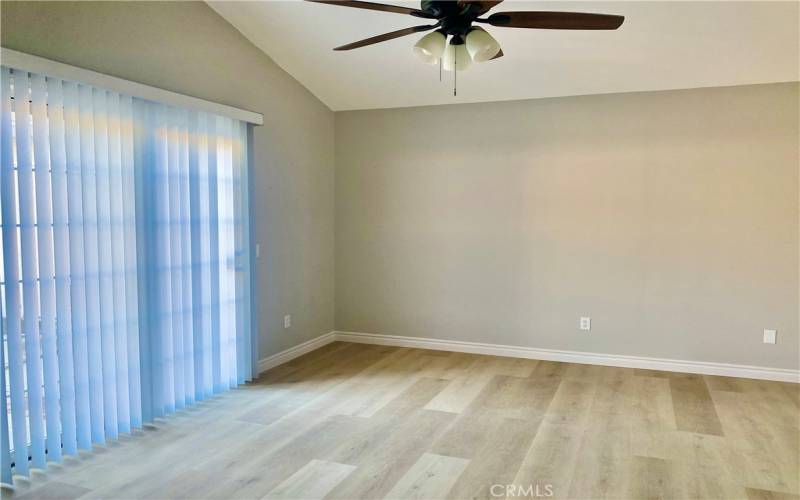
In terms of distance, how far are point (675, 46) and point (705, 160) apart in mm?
1085

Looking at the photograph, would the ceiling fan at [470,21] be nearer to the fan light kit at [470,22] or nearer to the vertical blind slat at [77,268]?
the fan light kit at [470,22]

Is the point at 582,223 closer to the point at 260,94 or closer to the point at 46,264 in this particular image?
the point at 260,94

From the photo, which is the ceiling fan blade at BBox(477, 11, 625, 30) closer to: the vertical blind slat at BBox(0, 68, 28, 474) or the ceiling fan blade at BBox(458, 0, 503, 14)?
the ceiling fan blade at BBox(458, 0, 503, 14)

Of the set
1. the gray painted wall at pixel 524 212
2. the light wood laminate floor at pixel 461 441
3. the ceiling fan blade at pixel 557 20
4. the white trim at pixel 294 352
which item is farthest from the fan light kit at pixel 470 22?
the white trim at pixel 294 352

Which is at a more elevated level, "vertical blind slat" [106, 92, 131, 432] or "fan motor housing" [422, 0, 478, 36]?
"fan motor housing" [422, 0, 478, 36]

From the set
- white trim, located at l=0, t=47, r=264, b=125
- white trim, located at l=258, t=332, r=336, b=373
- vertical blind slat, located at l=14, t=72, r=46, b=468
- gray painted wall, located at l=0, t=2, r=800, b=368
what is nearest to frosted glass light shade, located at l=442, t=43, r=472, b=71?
white trim, located at l=0, t=47, r=264, b=125

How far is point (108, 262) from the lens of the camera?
326 cm

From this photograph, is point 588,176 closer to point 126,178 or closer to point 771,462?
point 771,462

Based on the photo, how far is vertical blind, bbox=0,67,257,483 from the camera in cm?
280

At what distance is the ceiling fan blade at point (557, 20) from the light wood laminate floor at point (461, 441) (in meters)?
2.23

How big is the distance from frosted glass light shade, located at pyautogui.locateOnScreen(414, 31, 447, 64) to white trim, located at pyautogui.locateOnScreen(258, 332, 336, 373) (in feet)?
9.68

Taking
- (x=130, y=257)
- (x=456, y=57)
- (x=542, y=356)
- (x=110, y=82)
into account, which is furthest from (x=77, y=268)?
(x=542, y=356)

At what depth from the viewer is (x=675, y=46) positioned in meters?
4.02

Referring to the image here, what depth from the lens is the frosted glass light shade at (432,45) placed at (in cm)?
282
